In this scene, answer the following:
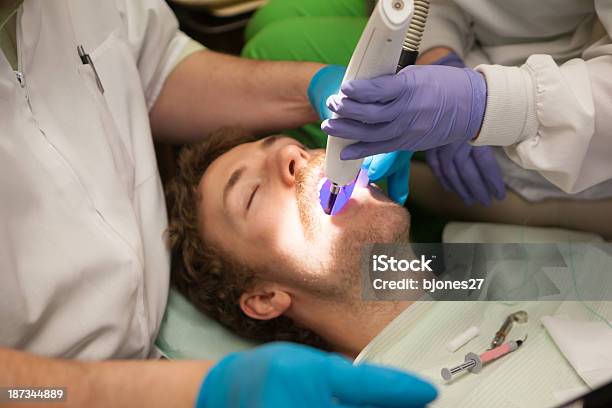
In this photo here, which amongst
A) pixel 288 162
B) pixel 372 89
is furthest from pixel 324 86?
pixel 372 89

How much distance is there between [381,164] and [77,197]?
26.0 inches

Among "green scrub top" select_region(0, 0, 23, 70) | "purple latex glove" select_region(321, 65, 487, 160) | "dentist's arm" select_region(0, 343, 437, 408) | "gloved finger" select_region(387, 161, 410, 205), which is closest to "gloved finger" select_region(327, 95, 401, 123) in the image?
"purple latex glove" select_region(321, 65, 487, 160)

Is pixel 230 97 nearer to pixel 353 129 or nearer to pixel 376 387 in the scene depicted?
pixel 353 129

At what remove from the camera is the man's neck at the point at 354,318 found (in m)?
1.36

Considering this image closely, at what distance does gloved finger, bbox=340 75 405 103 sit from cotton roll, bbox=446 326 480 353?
541 millimetres

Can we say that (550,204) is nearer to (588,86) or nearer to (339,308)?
(588,86)

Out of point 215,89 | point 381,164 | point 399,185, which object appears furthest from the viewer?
point 215,89

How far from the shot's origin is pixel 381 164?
133 centimetres

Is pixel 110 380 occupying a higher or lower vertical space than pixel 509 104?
lower

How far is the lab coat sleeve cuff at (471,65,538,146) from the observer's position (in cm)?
117

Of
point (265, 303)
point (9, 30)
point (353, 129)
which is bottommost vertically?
point (265, 303)

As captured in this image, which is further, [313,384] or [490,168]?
[490,168]

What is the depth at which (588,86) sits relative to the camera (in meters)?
1.15

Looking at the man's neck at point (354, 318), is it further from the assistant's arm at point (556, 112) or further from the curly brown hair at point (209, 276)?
the assistant's arm at point (556, 112)
